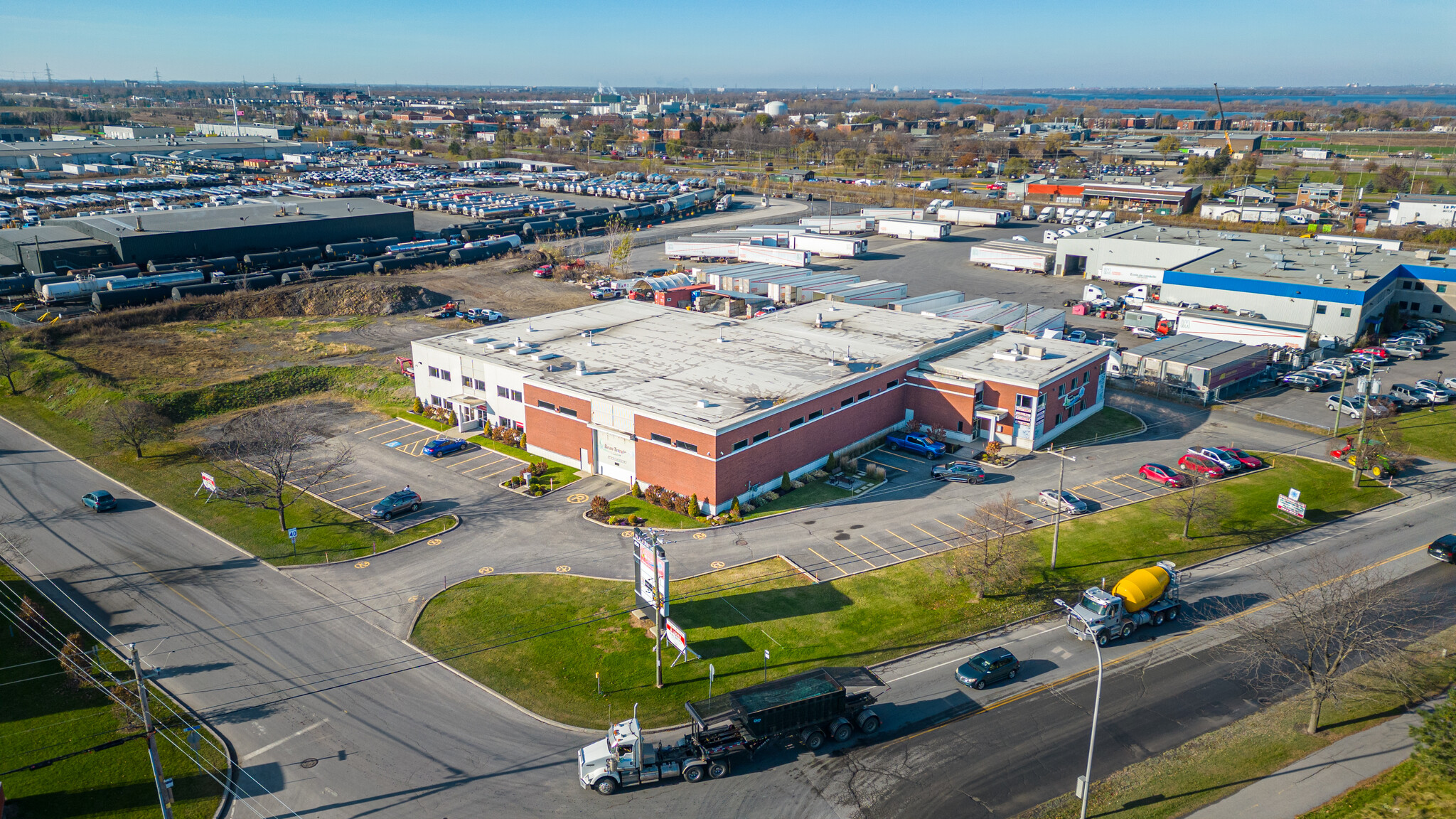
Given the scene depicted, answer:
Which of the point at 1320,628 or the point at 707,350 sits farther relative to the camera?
the point at 707,350

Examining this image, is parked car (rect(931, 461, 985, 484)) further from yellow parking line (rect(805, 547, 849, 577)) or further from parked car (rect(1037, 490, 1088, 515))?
yellow parking line (rect(805, 547, 849, 577))

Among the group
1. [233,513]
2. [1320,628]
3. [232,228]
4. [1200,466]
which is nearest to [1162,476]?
[1200,466]

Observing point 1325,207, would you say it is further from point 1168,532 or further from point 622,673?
point 622,673

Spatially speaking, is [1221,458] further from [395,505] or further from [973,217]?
[973,217]

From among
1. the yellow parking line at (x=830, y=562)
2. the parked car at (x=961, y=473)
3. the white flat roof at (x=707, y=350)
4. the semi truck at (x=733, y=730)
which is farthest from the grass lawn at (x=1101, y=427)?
the semi truck at (x=733, y=730)

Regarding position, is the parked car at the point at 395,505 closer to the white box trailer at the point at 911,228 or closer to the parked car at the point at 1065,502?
the parked car at the point at 1065,502

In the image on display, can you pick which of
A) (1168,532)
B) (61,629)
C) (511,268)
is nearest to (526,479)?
(61,629)

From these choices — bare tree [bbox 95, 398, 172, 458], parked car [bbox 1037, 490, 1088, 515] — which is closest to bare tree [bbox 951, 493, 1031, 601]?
parked car [bbox 1037, 490, 1088, 515]
